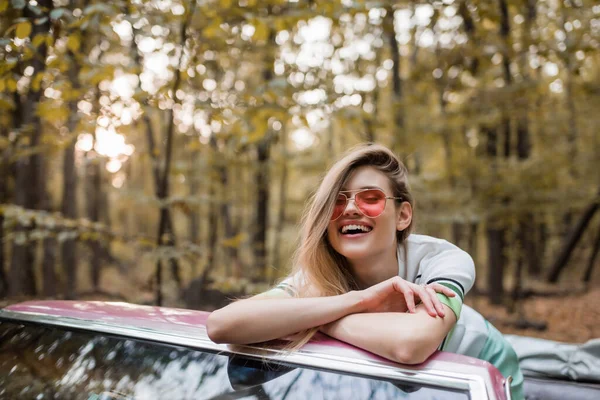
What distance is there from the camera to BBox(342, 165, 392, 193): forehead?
188 cm

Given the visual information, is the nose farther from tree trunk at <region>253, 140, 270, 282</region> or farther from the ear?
tree trunk at <region>253, 140, 270, 282</region>

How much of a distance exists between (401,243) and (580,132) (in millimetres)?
11340

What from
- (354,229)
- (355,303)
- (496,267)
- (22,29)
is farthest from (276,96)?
(496,267)

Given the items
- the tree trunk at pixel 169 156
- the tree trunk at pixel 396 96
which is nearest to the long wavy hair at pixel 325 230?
the tree trunk at pixel 169 156

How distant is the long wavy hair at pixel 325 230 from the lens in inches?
72.1

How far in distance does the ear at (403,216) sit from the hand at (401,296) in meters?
0.51

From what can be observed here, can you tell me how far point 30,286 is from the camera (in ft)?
26.6

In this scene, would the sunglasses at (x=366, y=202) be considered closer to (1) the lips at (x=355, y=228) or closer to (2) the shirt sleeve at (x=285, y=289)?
(1) the lips at (x=355, y=228)

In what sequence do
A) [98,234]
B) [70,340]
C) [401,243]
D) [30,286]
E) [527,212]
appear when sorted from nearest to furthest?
[70,340] → [401,243] → [98,234] → [527,212] → [30,286]

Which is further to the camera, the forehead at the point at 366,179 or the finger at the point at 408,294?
the forehead at the point at 366,179

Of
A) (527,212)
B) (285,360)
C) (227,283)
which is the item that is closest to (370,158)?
(285,360)

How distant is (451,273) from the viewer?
1.62 metres

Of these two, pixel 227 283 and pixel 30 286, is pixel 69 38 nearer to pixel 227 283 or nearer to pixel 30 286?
pixel 227 283

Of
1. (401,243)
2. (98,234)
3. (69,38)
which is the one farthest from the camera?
(98,234)
